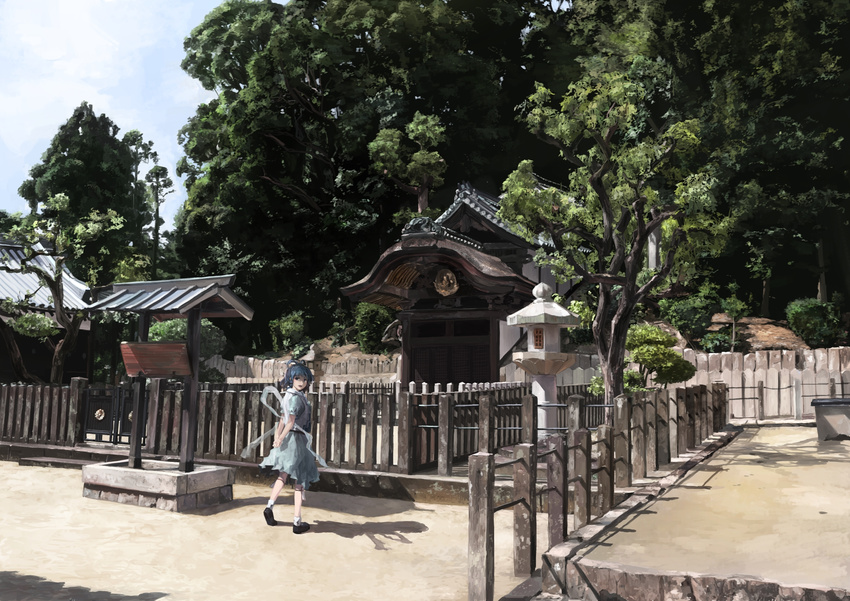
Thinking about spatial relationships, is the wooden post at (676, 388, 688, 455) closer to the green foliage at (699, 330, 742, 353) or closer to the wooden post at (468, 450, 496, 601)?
the wooden post at (468, 450, 496, 601)

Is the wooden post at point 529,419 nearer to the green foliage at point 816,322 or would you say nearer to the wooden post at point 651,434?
the wooden post at point 651,434

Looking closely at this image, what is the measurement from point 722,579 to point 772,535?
6.15 ft

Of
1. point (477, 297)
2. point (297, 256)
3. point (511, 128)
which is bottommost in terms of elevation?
point (477, 297)

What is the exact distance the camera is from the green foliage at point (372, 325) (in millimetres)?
31219

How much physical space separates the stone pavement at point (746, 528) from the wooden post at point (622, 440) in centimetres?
59

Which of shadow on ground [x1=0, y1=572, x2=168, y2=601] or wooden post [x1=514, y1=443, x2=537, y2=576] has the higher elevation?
wooden post [x1=514, y1=443, x2=537, y2=576]

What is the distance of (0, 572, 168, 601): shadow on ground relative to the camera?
17.3ft

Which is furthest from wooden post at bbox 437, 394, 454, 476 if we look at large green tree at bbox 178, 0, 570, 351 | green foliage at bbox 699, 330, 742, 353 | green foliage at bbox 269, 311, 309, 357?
green foliage at bbox 269, 311, 309, 357

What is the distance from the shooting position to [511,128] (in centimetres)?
3406

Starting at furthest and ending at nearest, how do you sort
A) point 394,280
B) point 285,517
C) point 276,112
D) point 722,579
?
point 276,112 → point 394,280 → point 285,517 → point 722,579

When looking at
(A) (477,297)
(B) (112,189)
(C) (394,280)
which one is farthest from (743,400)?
(B) (112,189)

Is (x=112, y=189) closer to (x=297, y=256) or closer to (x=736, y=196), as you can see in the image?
(x=297, y=256)

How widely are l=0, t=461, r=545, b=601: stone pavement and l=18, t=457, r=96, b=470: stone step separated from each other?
208cm

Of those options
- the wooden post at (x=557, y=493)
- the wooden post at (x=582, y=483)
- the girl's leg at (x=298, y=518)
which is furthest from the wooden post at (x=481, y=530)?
the girl's leg at (x=298, y=518)
